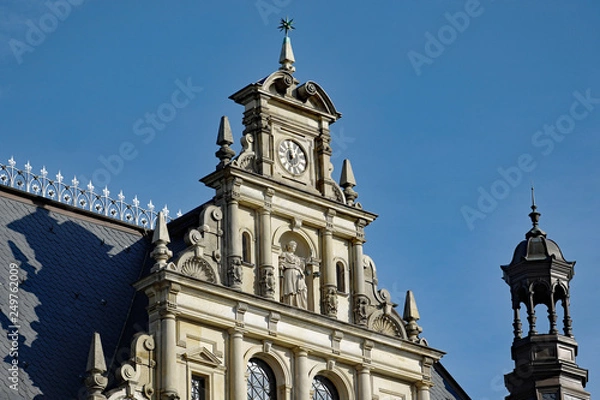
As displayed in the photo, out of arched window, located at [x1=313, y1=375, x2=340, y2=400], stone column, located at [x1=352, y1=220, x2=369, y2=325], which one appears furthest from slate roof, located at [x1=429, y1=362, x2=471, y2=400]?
arched window, located at [x1=313, y1=375, x2=340, y2=400]

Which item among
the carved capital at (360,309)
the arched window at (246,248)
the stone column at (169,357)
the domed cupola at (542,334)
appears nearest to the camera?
the stone column at (169,357)

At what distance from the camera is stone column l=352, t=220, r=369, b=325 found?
59.4 m

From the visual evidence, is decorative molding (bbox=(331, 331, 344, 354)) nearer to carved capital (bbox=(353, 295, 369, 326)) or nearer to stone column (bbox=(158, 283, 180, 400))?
carved capital (bbox=(353, 295, 369, 326))

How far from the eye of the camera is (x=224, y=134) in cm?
5838

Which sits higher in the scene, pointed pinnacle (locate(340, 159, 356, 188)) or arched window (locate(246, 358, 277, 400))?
pointed pinnacle (locate(340, 159, 356, 188))

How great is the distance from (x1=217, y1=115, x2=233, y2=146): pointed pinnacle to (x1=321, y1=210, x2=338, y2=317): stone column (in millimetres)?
3769

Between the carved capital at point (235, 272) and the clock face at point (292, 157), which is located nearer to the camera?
the carved capital at point (235, 272)

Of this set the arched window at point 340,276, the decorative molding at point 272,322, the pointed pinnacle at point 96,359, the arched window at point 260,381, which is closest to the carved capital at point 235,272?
the decorative molding at point 272,322

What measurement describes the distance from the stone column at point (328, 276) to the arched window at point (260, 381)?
2669 mm

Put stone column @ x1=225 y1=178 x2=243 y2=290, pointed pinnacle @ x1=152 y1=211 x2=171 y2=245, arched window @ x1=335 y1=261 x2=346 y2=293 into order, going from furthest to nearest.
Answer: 1. arched window @ x1=335 y1=261 x2=346 y2=293
2. stone column @ x1=225 y1=178 x2=243 y2=290
3. pointed pinnacle @ x1=152 y1=211 x2=171 y2=245

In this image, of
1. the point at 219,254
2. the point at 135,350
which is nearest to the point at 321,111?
the point at 219,254

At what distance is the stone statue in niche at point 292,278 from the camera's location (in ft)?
190

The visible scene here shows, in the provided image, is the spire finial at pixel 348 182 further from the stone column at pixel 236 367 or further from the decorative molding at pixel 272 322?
the stone column at pixel 236 367

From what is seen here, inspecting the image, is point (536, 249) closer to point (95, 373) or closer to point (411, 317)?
point (411, 317)
